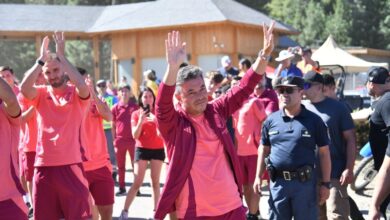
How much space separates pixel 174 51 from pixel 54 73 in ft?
6.52

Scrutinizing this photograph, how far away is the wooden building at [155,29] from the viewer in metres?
24.7

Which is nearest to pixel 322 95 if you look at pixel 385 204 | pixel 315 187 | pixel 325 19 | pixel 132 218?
pixel 315 187

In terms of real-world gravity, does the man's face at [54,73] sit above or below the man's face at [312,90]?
above

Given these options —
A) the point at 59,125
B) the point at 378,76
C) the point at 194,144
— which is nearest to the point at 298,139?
the point at 378,76

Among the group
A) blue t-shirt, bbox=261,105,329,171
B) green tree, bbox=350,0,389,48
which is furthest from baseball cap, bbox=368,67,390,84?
green tree, bbox=350,0,389,48

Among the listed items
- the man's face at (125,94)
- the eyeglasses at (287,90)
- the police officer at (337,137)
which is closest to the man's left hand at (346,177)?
the police officer at (337,137)

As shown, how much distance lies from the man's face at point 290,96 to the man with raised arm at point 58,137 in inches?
76.7

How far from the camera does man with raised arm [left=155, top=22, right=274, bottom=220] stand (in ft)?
14.2

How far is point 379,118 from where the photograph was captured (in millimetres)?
5246

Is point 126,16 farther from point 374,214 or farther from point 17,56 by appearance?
point 374,214

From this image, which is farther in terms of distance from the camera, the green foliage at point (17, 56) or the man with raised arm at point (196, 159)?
the green foliage at point (17, 56)

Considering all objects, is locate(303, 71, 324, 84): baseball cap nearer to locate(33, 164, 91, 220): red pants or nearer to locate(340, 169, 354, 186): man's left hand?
locate(340, 169, 354, 186): man's left hand

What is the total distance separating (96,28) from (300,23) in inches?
898

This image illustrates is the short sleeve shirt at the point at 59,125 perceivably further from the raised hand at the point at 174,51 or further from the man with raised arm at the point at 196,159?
the raised hand at the point at 174,51
